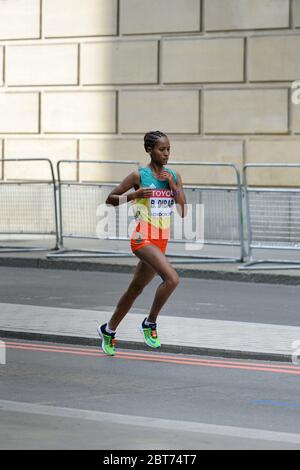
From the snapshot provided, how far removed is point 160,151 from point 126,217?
323 inches

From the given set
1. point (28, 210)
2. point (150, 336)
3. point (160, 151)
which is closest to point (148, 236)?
point (160, 151)

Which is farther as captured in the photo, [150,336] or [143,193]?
[150,336]

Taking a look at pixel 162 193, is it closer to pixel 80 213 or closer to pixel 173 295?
pixel 173 295

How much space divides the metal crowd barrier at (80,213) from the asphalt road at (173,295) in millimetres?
779

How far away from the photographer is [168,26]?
21.4 metres

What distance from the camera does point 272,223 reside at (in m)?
17.4

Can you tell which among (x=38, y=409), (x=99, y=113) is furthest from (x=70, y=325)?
(x=99, y=113)

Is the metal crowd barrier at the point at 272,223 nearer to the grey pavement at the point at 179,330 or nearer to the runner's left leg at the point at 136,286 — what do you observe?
the grey pavement at the point at 179,330

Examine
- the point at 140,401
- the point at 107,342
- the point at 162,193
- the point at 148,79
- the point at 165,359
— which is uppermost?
the point at 148,79

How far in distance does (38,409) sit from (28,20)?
15.9 metres

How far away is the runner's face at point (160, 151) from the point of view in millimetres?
10102

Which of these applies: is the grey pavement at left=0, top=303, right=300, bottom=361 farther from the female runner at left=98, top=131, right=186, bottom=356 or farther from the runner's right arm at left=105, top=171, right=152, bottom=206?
the runner's right arm at left=105, top=171, right=152, bottom=206

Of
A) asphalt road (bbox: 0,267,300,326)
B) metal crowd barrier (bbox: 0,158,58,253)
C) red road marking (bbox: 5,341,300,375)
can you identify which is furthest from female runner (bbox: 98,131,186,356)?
metal crowd barrier (bbox: 0,158,58,253)
